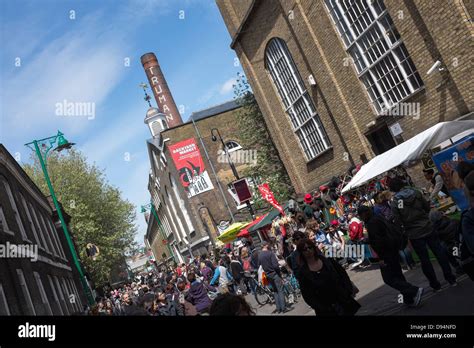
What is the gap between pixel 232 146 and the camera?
45938 millimetres

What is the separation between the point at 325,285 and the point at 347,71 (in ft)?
51.5

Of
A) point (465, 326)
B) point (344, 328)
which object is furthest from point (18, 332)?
point (465, 326)

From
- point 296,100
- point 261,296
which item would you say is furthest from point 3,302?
point 296,100

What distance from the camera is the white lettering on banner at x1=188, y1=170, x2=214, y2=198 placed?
44156mm

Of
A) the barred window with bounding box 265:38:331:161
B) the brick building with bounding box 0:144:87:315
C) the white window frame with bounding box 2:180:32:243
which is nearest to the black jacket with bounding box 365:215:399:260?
the brick building with bounding box 0:144:87:315

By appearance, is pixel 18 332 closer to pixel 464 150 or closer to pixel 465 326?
pixel 465 326

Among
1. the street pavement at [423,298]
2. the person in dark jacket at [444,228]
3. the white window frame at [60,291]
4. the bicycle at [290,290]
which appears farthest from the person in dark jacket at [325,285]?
the white window frame at [60,291]

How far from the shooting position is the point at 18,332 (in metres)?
1.77

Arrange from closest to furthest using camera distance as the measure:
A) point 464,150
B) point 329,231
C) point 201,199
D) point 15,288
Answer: point 464,150 < point 15,288 < point 329,231 < point 201,199

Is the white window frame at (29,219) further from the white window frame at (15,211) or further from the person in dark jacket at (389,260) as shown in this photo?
the person in dark jacket at (389,260)

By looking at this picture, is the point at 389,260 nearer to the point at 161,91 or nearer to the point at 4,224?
the point at 4,224

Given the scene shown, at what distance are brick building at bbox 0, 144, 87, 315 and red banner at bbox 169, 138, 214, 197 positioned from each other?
20446mm

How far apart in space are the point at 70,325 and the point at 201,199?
139ft

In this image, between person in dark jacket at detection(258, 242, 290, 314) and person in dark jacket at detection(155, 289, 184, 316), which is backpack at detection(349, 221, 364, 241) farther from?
person in dark jacket at detection(155, 289, 184, 316)
